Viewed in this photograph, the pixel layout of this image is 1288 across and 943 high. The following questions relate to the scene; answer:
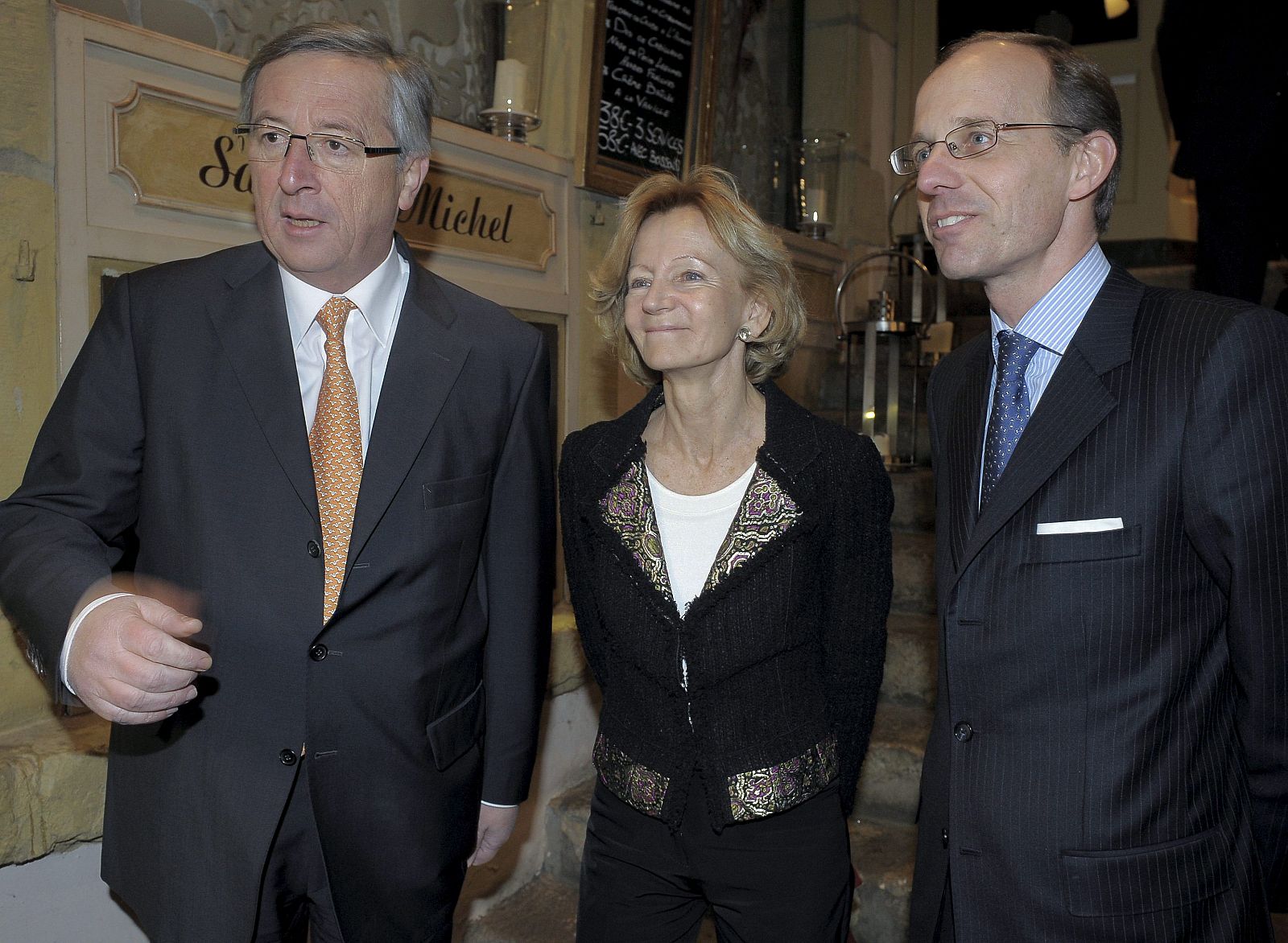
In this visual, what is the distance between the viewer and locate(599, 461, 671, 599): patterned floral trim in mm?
1861

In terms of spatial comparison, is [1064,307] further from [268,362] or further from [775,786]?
[268,362]

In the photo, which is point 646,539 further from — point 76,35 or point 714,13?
point 714,13

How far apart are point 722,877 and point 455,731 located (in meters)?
0.50

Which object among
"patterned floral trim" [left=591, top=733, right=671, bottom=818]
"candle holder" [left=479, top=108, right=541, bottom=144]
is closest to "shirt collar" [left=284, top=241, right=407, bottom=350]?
"patterned floral trim" [left=591, top=733, right=671, bottom=818]

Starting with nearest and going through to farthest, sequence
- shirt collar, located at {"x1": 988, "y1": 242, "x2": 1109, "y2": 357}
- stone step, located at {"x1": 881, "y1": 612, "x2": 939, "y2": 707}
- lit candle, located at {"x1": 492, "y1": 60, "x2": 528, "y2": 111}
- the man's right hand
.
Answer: the man's right hand < shirt collar, located at {"x1": 988, "y1": 242, "x2": 1109, "y2": 357} < lit candle, located at {"x1": 492, "y1": 60, "x2": 528, "y2": 111} < stone step, located at {"x1": 881, "y1": 612, "x2": 939, "y2": 707}

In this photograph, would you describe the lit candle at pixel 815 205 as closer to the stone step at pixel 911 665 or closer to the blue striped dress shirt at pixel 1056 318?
the stone step at pixel 911 665

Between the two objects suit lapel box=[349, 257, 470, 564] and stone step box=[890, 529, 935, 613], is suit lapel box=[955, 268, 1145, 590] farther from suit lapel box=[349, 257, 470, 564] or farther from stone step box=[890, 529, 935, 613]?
stone step box=[890, 529, 935, 613]

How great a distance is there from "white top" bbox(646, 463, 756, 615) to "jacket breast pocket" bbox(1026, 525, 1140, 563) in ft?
1.95

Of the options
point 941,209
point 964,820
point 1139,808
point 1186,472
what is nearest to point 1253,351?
point 1186,472

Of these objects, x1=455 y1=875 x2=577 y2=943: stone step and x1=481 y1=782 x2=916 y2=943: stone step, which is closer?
x1=481 y1=782 x2=916 y2=943: stone step

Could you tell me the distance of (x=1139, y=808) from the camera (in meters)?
1.38

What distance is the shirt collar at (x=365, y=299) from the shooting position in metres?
1.68

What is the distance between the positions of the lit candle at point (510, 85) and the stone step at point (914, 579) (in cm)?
209

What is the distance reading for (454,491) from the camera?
170cm
